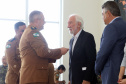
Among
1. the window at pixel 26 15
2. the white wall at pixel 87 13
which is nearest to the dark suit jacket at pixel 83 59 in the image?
the white wall at pixel 87 13

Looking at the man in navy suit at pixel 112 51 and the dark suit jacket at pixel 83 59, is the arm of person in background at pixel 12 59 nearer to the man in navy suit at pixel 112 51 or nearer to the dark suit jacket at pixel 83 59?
the dark suit jacket at pixel 83 59

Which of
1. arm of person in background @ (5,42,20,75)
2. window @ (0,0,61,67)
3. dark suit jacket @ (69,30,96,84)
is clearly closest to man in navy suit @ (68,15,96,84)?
dark suit jacket @ (69,30,96,84)

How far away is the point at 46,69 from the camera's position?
2326 millimetres

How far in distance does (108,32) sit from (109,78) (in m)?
0.48

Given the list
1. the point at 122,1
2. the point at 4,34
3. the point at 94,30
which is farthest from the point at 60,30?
the point at 122,1

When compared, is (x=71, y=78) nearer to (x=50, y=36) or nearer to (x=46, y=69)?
(x=46, y=69)

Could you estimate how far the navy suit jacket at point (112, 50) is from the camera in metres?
1.86

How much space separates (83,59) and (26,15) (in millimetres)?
3540

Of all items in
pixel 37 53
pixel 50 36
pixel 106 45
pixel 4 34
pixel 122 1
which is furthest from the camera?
pixel 50 36

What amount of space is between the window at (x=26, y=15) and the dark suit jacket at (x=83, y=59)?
10.7 ft

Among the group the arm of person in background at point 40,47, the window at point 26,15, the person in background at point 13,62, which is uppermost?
the window at point 26,15

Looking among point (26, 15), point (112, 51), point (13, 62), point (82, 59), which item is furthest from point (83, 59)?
point (26, 15)

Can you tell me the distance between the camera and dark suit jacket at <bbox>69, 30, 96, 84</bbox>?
2.38 meters

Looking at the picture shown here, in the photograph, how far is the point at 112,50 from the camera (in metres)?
1.89
